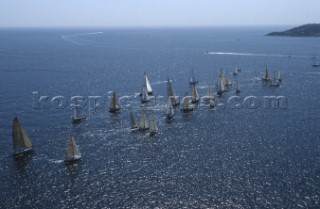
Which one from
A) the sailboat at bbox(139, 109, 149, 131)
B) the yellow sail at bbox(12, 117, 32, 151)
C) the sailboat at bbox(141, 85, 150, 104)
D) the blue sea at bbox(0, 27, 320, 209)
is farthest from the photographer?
the sailboat at bbox(141, 85, 150, 104)

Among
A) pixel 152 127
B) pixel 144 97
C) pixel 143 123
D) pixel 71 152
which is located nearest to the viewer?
pixel 71 152

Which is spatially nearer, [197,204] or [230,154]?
[197,204]

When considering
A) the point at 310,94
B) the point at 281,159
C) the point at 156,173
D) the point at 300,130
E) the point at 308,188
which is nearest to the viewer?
the point at 308,188

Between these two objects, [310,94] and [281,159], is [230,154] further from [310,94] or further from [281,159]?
[310,94]

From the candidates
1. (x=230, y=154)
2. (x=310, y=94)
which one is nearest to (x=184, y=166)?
(x=230, y=154)

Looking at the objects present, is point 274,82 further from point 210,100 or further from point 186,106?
point 186,106

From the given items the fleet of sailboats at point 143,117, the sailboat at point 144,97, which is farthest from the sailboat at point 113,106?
the sailboat at point 144,97

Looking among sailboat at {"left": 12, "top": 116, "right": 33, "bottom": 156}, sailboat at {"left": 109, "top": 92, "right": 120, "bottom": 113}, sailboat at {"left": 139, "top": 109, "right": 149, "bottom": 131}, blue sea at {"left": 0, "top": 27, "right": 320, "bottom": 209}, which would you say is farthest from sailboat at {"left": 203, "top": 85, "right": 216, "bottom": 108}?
sailboat at {"left": 12, "top": 116, "right": 33, "bottom": 156}

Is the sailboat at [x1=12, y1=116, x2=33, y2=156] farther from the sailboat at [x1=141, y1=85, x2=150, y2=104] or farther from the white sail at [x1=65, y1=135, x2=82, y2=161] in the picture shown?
the sailboat at [x1=141, y1=85, x2=150, y2=104]

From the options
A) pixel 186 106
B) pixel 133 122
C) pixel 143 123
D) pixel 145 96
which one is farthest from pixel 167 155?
pixel 145 96

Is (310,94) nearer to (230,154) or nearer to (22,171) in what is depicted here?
(230,154)

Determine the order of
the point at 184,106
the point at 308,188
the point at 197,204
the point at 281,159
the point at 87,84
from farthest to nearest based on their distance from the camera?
the point at 87,84 → the point at 184,106 → the point at 281,159 → the point at 308,188 → the point at 197,204
